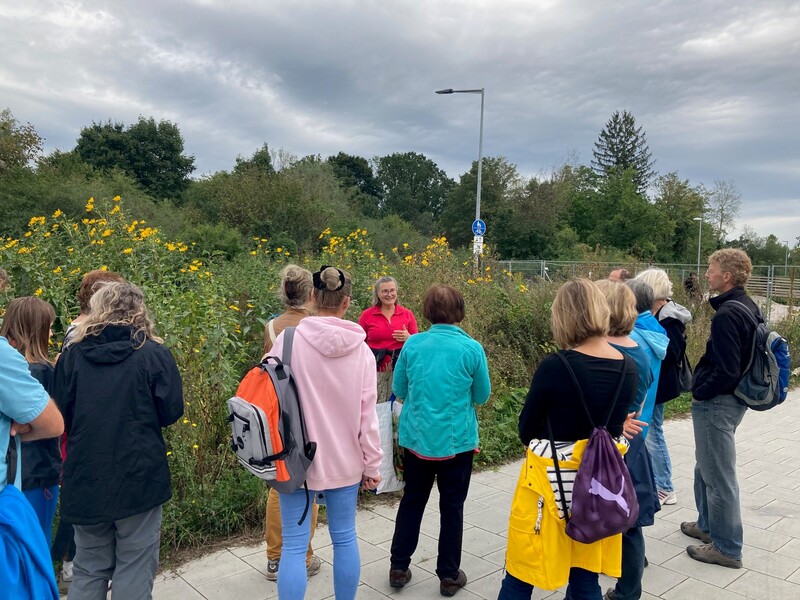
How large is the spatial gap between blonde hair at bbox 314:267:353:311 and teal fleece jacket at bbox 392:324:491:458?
670 millimetres

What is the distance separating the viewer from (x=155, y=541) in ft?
9.00

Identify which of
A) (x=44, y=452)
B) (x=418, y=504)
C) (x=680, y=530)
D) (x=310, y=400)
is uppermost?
(x=310, y=400)

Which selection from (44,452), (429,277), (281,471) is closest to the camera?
(281,471)

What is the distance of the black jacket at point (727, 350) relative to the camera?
3.62m

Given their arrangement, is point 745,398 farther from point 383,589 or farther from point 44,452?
point 44,452

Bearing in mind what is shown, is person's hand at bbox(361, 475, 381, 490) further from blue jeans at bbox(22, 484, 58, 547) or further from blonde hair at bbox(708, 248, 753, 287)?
blonde hair at bbox(708, 248, 753, 287)

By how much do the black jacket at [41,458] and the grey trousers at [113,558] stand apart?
0.53 meters

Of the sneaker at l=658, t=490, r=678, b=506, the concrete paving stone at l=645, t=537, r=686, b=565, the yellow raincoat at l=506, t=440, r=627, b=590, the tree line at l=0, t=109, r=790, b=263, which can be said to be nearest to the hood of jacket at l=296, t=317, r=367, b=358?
the yellow raincoat at l=506, t=440, r=627, b=590

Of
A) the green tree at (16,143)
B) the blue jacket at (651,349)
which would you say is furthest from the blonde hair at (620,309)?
the green tree at (16,143)

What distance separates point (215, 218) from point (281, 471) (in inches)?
876

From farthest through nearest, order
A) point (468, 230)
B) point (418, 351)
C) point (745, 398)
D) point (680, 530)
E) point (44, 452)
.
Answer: point (468, 230), point (680, 530), point (745, 398), point (418, 351), point (44, 452)

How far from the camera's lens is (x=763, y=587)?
11.8 feet

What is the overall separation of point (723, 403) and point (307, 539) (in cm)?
270

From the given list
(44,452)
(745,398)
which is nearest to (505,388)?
(745,398)
